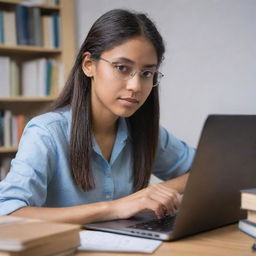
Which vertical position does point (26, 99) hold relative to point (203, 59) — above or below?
below

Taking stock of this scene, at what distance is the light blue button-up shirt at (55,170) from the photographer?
129 cm

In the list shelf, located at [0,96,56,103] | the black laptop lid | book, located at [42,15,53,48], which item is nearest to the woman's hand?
the black laptop lid

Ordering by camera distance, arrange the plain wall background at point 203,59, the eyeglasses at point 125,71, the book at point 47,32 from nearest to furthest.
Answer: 1. the eyeglasses at point 125,71
2. the plain wall background at point 203,59
3. the book at point 47,32

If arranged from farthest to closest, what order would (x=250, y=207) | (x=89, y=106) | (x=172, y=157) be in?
(x=172, y=157), (x=89, y=106), (x=250, y=207)

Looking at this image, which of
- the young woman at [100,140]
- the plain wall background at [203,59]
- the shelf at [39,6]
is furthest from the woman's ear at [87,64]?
the shelf at [39,6]

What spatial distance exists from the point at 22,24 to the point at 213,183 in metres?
2.81

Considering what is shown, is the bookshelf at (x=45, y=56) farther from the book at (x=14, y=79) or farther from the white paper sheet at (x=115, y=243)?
the white paper sheet at (x=115, y=243)

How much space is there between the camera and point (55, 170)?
147 centimetres

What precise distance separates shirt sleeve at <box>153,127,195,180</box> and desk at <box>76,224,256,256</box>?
Result: 72 cm

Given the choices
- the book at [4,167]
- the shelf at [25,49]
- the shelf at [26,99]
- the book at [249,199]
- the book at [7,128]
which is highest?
the shelf at [25,49]

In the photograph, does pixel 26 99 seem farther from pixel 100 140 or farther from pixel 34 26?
pixel 100 140

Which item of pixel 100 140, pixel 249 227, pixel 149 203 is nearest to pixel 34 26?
pixel 100 140

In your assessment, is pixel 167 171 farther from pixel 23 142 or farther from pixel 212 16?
pixel 212 16

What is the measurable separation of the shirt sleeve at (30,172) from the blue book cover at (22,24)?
226 centimetres
